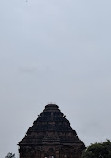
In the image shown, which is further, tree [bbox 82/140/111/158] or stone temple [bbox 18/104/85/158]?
stone temple [bbox 18/104/85/158]

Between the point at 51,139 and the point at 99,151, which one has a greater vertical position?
the point at 51,139

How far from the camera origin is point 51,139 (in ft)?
261

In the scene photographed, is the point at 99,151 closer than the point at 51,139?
Yes

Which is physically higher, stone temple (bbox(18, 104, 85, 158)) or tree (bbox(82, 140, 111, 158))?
stone temple (bbox(18, 104, 85, 158))

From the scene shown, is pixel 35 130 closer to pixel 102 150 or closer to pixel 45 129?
pixel 45 129

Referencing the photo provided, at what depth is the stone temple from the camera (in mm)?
79438

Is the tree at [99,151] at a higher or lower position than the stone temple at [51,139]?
lower

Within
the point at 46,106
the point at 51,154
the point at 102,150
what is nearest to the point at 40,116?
the point at 46,106

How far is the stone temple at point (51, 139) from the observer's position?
7944 cm

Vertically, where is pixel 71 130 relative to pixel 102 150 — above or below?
above

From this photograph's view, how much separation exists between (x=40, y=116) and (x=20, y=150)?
6.87m

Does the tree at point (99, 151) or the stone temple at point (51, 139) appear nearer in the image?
the tree at point (99, 151)

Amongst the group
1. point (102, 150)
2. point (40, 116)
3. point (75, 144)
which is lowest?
point (102, 150)

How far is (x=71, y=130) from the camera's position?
82.0 m
